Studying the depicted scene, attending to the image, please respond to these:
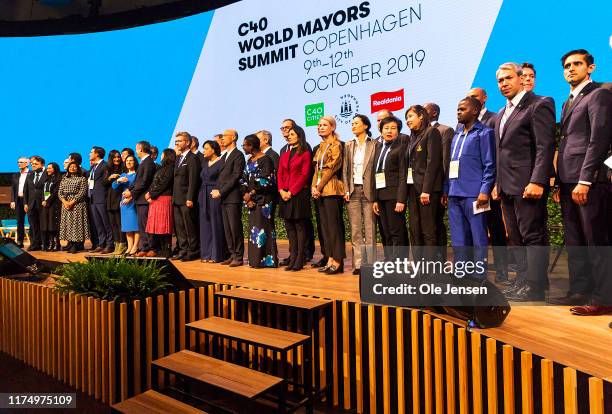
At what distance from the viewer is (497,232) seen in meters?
3.62

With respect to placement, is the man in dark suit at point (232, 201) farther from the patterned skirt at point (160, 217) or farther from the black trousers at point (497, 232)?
the black trousers at point (497, 232)

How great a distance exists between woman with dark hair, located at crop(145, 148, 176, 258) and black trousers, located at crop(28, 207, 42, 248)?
255 cm

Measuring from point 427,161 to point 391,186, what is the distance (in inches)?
15.5

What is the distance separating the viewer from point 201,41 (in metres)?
8.24

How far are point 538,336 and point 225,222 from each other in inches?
129

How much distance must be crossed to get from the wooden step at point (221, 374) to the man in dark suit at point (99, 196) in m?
4.03

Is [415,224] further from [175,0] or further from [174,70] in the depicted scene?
[175,0]

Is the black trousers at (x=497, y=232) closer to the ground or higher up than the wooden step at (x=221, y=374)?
higher up

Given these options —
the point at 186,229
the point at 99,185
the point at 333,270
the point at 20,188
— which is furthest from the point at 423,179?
the point at 20,188

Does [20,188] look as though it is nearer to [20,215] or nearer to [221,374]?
[20,215]

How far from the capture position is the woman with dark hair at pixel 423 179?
132 inches

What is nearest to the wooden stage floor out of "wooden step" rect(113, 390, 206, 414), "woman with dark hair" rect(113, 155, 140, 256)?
"wooden step" rect(113, 390, 206, 414)

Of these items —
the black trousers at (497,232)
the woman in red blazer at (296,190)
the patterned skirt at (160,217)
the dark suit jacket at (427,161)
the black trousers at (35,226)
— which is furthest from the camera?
the black trousers at (35,226)

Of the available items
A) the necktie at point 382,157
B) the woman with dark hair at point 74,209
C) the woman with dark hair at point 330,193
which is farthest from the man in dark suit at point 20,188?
the necktie at point 382,157
